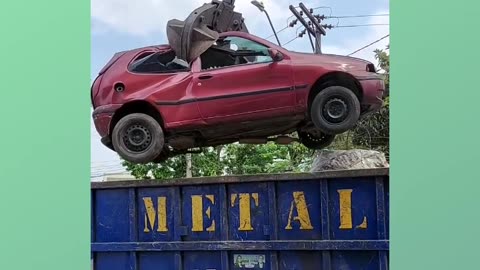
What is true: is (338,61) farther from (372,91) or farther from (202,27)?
(202,27)

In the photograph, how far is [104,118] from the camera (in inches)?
150

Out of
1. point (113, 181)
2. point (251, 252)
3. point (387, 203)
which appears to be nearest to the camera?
point (387, 203)

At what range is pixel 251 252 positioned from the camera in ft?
12.4

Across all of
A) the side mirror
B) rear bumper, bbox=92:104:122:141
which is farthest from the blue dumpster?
the side mirror

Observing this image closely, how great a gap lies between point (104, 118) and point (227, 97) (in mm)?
672

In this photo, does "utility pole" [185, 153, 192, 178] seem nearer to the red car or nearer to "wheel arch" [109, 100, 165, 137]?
the red car

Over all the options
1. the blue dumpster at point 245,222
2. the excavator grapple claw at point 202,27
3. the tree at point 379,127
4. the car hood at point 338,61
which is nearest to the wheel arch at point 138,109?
the excavator grapple claw at point 202,27

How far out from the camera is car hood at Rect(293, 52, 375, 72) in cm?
350

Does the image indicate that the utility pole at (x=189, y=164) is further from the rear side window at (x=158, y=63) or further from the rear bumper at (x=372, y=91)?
the rear bumper at (x=372, y=91)

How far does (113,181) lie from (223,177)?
65cm

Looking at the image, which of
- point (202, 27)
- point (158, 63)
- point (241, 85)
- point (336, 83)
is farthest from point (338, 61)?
point (158, 63)
